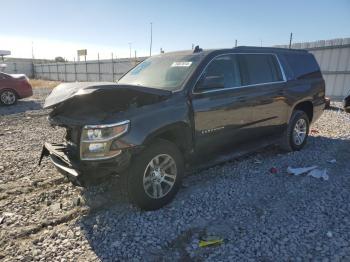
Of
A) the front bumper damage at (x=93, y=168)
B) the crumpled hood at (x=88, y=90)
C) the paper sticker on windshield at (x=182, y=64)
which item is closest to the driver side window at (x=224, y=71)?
the paper sticker on windshield at (x=182, y=64)

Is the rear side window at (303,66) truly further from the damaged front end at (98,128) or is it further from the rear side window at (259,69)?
the damaged front end at (98,128)

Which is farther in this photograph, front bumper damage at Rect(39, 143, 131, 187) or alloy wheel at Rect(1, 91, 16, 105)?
alloy wheel at Rect(1, 91, 16, 105)

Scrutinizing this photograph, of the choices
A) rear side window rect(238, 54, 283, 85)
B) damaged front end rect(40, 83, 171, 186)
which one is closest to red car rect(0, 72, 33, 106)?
damaged front end rect(40, 83, 171, 186)

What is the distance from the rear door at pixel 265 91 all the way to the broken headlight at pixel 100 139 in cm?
233

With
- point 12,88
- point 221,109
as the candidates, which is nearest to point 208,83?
point 221,109

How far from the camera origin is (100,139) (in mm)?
3219

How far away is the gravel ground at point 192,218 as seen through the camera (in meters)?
2.96

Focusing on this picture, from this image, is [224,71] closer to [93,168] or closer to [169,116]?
[169,116]

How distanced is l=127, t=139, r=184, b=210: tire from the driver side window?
3.68 ft

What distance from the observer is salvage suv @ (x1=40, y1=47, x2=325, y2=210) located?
329cm

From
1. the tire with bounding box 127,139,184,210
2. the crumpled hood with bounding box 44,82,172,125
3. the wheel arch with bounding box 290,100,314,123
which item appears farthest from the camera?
the wheel arch with bounding box 290,100,314,123

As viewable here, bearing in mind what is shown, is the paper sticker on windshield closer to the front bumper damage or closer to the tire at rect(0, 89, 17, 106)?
the front bumper damage

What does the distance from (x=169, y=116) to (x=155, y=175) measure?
0.73 m

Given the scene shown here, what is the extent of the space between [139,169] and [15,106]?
1169cm
